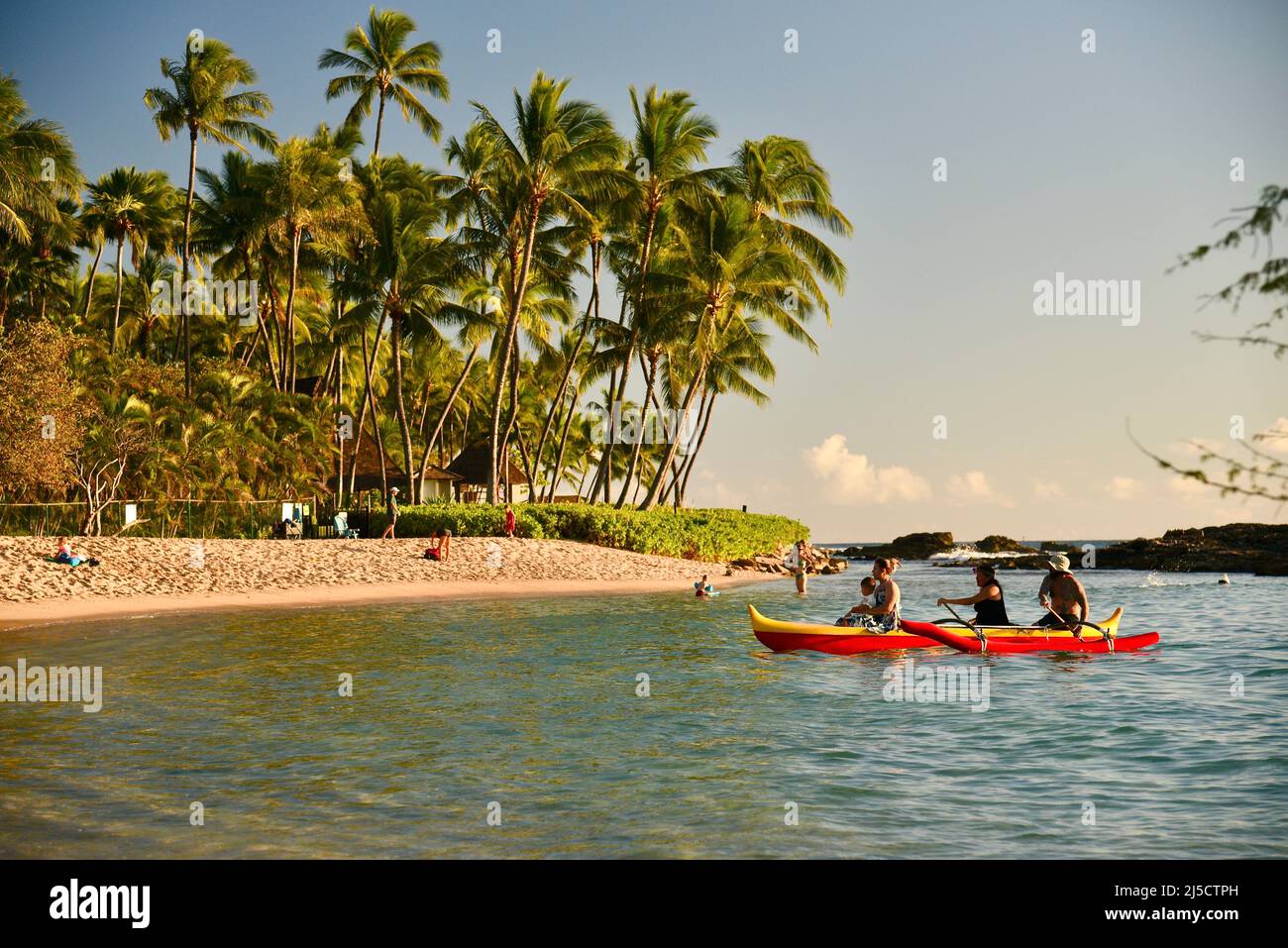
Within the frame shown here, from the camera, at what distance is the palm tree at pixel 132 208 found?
44312 millimetres

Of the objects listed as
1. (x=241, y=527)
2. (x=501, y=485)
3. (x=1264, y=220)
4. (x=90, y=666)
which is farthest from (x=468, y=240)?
(x=1264, y=220)

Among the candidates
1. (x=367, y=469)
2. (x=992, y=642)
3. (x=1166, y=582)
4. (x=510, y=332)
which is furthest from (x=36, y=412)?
(x=1166, y=582)

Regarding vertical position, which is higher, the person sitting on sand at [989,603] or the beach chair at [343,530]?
the beach chair at [343,530]

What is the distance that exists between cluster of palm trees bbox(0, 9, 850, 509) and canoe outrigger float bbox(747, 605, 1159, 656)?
820 inches

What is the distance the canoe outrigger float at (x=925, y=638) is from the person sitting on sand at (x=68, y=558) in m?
17.5

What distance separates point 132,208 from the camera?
145ft

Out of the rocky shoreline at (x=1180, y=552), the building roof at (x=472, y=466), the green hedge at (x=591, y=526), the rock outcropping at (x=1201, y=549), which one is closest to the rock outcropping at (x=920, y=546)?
the rocky shoreline at (x=1180, y=552)

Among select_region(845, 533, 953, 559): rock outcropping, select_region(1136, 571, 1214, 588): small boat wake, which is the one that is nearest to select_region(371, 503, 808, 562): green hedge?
select_region(1136, 571, 1214, 588): small boat wake

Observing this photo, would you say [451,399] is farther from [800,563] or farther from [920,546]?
[920,546]

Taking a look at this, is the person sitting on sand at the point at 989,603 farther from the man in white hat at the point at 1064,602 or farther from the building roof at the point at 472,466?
the building roof at the point at 472,466

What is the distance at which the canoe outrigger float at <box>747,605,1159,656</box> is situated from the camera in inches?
667

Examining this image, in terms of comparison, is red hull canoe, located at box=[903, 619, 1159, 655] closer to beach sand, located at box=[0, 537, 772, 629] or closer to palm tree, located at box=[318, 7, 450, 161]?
beach sand, located at box=[0, 537, 772, 629]
